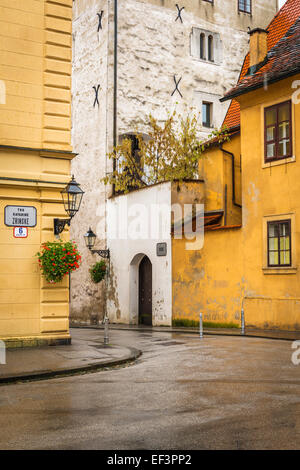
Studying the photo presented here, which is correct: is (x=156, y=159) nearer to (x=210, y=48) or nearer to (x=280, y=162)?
(x=210, y=48)

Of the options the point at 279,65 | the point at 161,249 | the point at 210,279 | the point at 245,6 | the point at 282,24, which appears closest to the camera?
the point at 279,65

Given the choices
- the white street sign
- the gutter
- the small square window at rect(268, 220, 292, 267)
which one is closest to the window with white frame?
the gutter

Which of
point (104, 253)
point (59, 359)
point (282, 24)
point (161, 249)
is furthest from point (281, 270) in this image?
point (104, 253)

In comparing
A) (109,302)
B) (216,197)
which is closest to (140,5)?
(216,197)

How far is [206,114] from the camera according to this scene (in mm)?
32531

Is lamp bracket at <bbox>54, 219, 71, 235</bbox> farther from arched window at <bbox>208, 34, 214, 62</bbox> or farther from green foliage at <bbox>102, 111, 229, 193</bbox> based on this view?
arched window at <bbox>208, 34, 214, 62</bbox>

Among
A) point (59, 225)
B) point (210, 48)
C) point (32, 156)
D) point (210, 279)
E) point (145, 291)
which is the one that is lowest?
point (145, 291)

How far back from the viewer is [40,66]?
14.7 metres

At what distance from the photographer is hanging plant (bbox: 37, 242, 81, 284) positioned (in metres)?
Answer: 13.9

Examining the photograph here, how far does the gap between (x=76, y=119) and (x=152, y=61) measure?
16.1 ft

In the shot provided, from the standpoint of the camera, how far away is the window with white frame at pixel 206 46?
31797 millimetres

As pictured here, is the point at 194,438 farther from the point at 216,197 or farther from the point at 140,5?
the point at 140,5

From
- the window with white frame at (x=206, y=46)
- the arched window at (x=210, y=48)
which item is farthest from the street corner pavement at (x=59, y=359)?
the arched window at (x=210, y=48)

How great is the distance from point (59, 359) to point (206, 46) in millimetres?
24311
